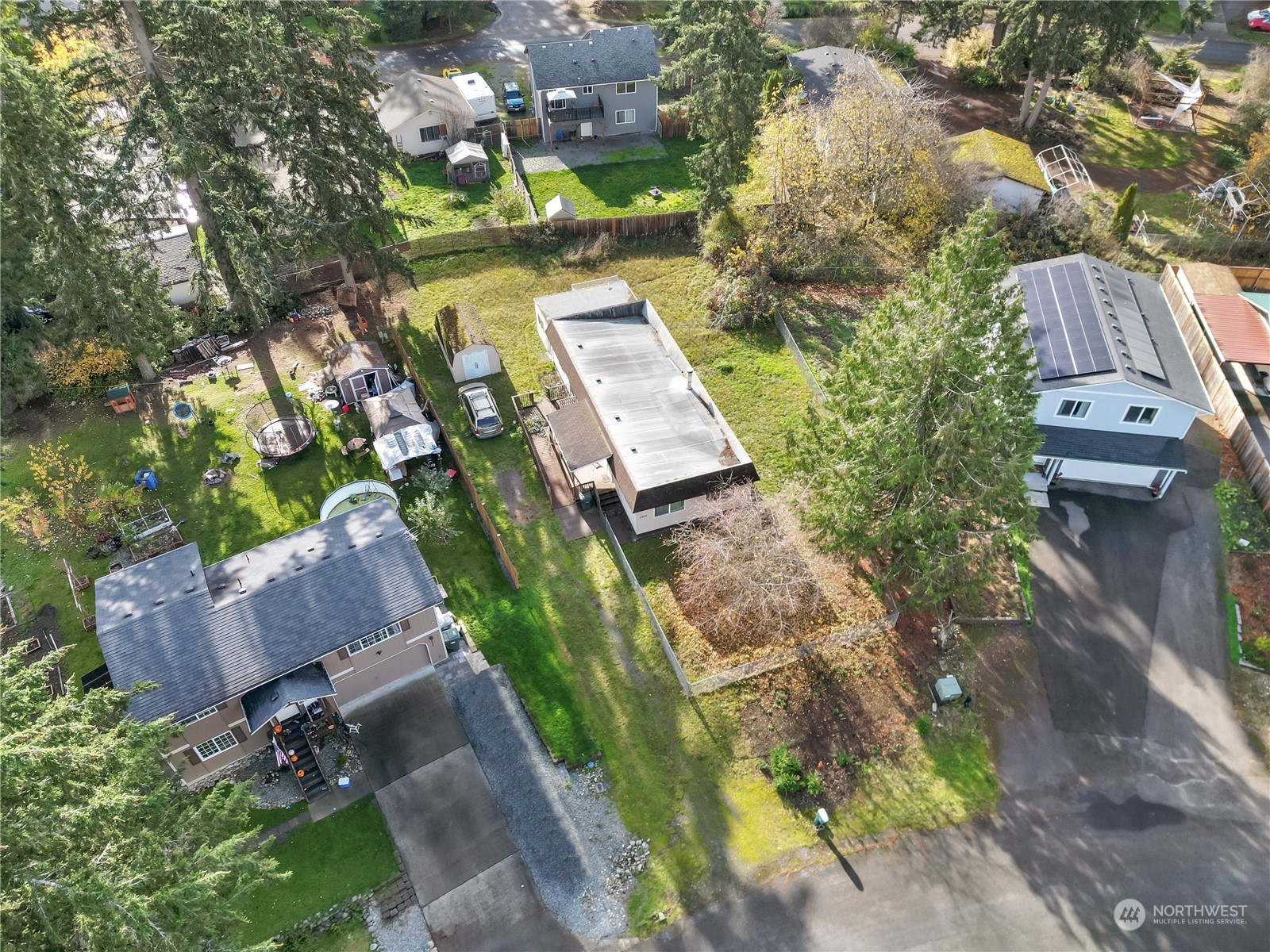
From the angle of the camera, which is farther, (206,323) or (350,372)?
(206,323)

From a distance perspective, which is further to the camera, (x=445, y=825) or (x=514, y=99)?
(x=514, y=99)

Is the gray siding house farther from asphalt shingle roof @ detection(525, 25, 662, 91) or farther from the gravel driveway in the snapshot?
the gravel driveway

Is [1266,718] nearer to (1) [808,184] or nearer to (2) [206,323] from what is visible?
(1) [808,184]

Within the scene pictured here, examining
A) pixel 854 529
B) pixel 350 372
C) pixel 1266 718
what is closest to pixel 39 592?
pixel 350 372

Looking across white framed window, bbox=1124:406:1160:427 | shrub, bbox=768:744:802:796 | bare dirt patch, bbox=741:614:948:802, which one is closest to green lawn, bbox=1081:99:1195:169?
white framed window, bbox=1124:406:1160:427

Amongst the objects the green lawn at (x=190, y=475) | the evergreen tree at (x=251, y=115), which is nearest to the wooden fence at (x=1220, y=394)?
the green lawn at (x=190, y=475)

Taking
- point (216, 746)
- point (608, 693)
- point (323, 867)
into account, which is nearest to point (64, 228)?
point (216, 746)

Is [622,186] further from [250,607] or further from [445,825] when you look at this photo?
[445,825]

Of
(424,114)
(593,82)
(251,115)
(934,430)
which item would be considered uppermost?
(251,115)
